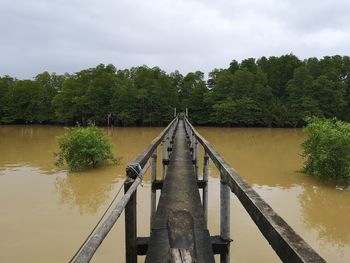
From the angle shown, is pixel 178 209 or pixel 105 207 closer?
pixel 178 209

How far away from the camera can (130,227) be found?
115 inches

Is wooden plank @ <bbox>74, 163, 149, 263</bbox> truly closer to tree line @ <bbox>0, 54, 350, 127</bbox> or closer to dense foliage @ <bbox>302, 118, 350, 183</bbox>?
dense foliage @ <bbox>302, 118, 350, 183</bbox>

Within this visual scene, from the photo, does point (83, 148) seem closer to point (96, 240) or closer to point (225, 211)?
point (225, 211)

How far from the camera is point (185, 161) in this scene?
8.37 m

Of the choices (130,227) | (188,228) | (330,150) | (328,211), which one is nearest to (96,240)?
(188,228)

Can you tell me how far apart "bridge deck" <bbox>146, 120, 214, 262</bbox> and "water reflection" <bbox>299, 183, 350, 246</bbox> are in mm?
4361

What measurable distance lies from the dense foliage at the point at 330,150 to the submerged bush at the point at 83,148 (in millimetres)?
9356

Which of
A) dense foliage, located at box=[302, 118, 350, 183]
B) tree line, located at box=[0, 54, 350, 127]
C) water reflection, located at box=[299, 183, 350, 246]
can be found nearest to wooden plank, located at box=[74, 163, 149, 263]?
water reflection, located at box=[299, 183, 350, 246]

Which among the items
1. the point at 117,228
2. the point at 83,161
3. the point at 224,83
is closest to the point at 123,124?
the point at 224,83

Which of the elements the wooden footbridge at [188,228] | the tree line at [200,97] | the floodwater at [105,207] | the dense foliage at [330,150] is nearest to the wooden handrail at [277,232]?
the wooden footbridge at [188,228]

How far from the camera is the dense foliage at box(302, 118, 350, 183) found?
45.3ft

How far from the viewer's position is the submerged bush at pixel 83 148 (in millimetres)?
16812

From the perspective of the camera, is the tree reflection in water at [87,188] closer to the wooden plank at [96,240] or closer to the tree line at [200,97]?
the wooden plank at [96,240]

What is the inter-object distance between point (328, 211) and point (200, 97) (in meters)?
46.7
